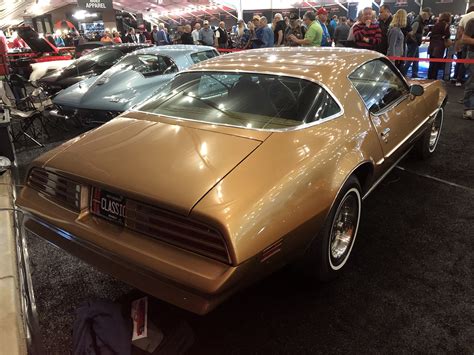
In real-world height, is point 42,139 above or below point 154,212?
below

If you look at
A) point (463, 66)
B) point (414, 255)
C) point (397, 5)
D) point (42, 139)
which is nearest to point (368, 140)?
point (414, 255)

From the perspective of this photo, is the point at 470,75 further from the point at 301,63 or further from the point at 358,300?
the point at 358,300

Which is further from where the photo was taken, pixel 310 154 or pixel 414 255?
pixel 414 255

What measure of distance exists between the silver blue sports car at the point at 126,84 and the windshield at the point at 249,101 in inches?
110

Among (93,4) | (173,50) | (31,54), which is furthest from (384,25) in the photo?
(93,4)

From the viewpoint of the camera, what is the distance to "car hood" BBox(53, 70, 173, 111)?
18.5 ft

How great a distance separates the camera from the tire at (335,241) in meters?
2.25

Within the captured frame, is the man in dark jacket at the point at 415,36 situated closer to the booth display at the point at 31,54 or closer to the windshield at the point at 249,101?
the windshield at the point at 249,101

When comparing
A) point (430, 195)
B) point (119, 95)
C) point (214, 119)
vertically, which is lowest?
point (430, 195)

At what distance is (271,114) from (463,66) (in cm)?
869

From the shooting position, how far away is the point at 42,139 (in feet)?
20.7

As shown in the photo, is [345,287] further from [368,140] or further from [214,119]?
[214,119]

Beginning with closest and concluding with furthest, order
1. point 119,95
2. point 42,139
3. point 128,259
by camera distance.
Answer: point 128,259, point 119,95, point 42,139

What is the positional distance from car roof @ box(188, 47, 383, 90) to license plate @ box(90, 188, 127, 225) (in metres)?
1.46
